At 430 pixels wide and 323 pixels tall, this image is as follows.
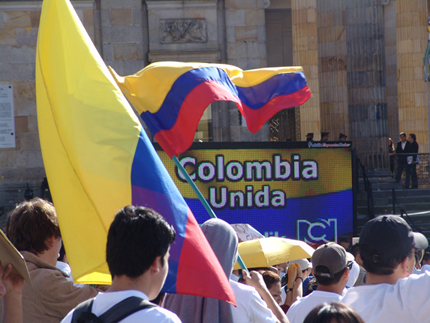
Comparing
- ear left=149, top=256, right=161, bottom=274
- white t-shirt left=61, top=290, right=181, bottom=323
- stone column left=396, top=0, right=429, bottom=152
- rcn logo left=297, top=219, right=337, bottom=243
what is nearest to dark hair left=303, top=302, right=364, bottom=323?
white t-shirt left=61, top=290, right=181, bottom=323

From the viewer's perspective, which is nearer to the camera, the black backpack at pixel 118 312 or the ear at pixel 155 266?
the black backpack at pixel 118 312

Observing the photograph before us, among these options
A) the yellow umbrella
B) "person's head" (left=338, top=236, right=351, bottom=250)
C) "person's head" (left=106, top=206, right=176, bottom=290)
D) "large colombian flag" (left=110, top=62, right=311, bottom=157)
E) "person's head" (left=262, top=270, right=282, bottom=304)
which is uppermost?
"large colombian flag" (left=110, top=62, right=311, bottom=157)

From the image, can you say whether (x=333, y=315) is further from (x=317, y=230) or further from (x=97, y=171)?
(x=317, y=230)

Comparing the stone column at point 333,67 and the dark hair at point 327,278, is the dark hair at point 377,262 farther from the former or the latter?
the stone column at point 333,67

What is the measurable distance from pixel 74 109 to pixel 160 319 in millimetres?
1548

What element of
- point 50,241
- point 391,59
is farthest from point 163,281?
point 391,59

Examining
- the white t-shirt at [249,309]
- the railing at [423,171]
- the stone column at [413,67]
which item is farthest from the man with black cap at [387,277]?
the stone column at [413,67]

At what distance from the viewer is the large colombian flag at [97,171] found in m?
2.98

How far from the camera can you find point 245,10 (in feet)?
50.1

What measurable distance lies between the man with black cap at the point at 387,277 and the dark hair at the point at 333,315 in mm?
812

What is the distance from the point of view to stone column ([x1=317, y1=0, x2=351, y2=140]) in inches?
683

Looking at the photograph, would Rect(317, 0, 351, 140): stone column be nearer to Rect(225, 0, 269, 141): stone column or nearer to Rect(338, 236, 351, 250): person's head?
Rect(225, 0, 269, 141): stone column

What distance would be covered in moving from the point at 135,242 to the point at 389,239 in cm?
133

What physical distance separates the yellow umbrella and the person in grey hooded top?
2.04 meters
